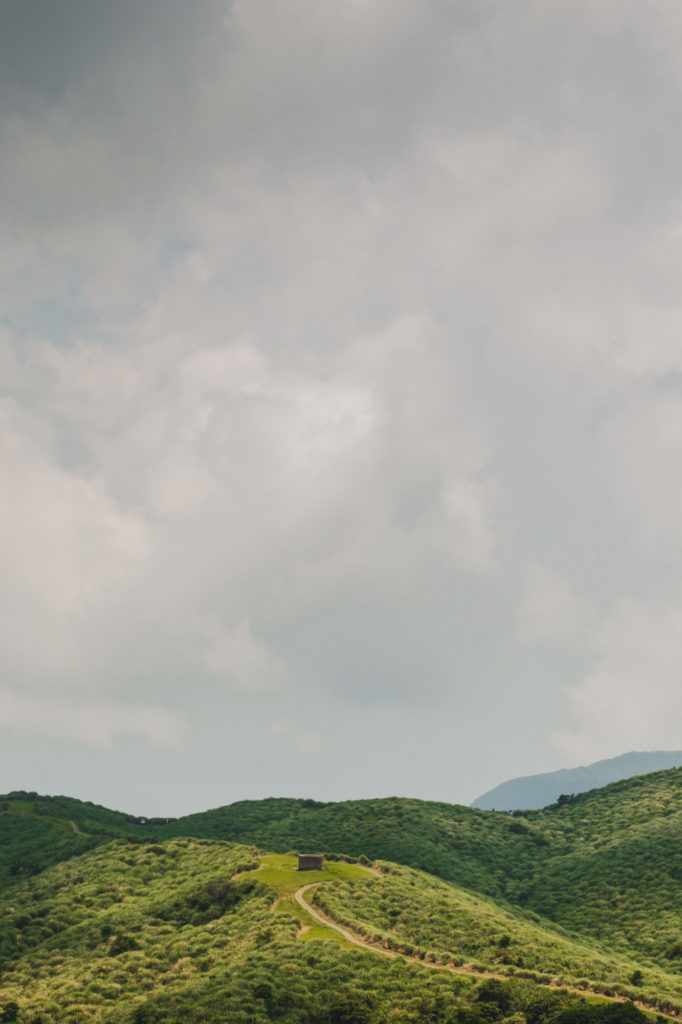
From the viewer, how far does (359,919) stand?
181ft

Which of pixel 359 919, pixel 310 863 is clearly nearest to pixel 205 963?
pixel 359 919

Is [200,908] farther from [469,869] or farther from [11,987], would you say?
[469,869]

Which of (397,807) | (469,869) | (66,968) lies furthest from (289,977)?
(397,807)

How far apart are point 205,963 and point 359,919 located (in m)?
13.3

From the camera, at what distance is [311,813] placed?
419 ft

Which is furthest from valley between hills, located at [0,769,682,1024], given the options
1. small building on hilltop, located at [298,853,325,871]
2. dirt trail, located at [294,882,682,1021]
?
small building on hilltop, located at [298,853,325,871]

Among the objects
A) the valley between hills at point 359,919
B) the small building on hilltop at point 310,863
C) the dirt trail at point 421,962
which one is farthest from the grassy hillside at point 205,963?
the dirt trail at point 421,962

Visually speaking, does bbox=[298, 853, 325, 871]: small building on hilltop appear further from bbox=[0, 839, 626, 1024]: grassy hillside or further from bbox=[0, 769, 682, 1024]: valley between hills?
bbox=[0, 839, 626, 1024]: grassy hillside

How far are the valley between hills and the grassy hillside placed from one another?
6.9 inches

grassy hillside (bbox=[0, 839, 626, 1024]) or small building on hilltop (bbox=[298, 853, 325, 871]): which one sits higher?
small building on hilltop (bbox=[298, 853, 325, 871])

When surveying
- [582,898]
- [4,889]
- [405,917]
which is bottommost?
[582,898]

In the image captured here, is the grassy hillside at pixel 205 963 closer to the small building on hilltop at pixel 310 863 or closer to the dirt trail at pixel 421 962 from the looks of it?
the small building on hilltop at pixel 310 863

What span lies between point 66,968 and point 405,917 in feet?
88.0

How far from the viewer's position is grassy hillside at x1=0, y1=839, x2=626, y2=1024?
36.0 metres
